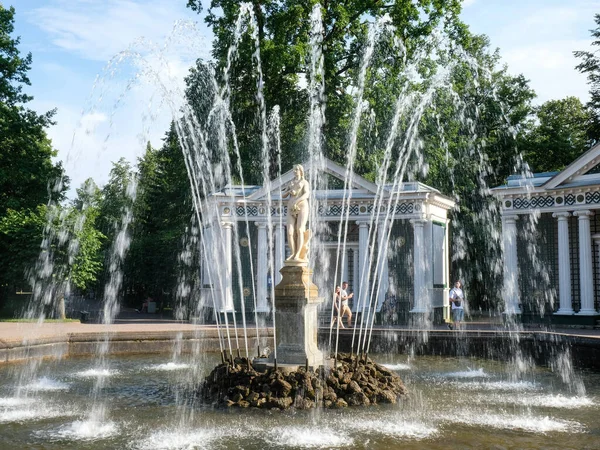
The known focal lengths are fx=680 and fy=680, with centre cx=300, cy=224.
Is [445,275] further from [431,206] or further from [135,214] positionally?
[135,214]

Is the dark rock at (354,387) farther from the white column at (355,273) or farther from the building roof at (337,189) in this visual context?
the white column at (355,273)

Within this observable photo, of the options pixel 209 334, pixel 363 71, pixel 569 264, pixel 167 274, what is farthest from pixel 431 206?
pixel 167 274

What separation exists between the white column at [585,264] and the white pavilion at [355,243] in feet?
17.5

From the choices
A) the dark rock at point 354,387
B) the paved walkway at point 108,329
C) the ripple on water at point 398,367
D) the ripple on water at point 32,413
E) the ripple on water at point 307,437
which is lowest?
the ripple on water at point 307,437

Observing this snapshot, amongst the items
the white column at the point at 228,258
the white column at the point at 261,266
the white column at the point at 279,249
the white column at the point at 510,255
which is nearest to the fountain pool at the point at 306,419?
the white column at the point at 510,255

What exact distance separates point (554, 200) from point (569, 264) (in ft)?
7.47

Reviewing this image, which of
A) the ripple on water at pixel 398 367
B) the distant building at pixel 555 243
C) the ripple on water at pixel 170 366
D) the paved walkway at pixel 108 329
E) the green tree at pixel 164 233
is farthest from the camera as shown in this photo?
the green tree at pixel 164 233

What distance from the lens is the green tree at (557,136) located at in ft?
128

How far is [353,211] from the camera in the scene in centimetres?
2700

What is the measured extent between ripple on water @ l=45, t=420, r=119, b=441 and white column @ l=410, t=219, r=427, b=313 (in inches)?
716

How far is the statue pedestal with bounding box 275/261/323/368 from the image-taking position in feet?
36.2

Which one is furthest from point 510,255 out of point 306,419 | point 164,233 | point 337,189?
point 164,233

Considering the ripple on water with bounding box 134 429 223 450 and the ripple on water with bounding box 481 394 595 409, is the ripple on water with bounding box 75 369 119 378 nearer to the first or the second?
the ripple on water with bounding box 134 429 223 450

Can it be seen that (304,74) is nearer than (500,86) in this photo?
Yes
